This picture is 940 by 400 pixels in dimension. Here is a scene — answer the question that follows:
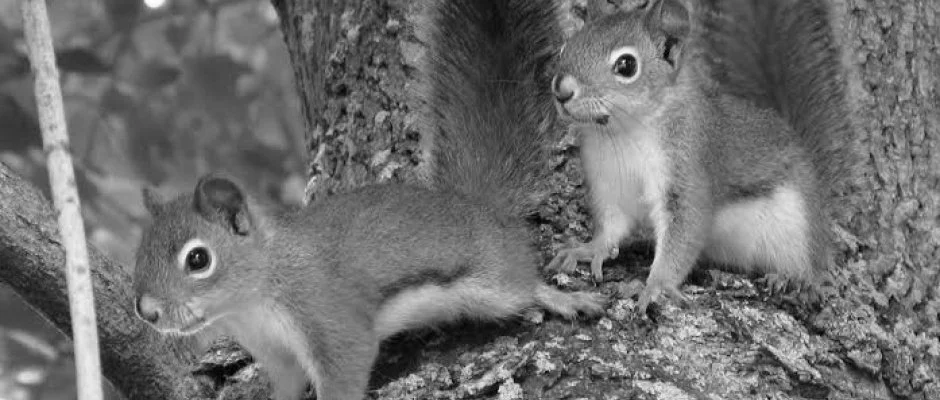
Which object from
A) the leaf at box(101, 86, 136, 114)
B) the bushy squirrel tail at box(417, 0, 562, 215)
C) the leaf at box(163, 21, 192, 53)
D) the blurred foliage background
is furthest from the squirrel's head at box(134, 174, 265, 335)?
the leaf at box(163, 21, 192, 53)

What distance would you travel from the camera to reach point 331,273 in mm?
2865

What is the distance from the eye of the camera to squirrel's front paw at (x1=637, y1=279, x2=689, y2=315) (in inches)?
113

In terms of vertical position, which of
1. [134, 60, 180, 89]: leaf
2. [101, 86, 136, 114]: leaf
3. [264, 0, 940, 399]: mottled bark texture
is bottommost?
[264, 0, 940, 399]: mottled bark texture

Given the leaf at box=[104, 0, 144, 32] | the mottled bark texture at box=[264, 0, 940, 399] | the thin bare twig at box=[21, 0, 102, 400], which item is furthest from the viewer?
the leaf at box=[104, 0, 144, 32]

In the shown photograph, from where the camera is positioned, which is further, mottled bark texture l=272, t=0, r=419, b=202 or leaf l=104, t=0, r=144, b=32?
leaf l=104, t=0, r=144, b=32

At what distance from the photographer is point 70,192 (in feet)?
6.61

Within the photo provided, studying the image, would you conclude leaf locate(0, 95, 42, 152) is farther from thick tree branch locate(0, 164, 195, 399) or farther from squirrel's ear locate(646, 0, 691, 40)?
squirrel's ear locate(646, 0, 691, 40)

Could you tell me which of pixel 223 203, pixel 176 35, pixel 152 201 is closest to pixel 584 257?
pixel 223 203

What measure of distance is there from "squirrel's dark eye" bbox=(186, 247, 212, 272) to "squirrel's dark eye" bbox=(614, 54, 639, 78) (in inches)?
42.0

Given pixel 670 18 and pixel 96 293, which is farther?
pixel 670 18

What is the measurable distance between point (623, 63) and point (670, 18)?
0.50 feet

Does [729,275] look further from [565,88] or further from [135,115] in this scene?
[135,115]

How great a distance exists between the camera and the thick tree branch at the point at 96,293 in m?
2.58

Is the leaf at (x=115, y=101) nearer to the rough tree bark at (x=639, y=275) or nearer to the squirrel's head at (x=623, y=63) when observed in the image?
the rough tree bark at (x=639, y=275)
